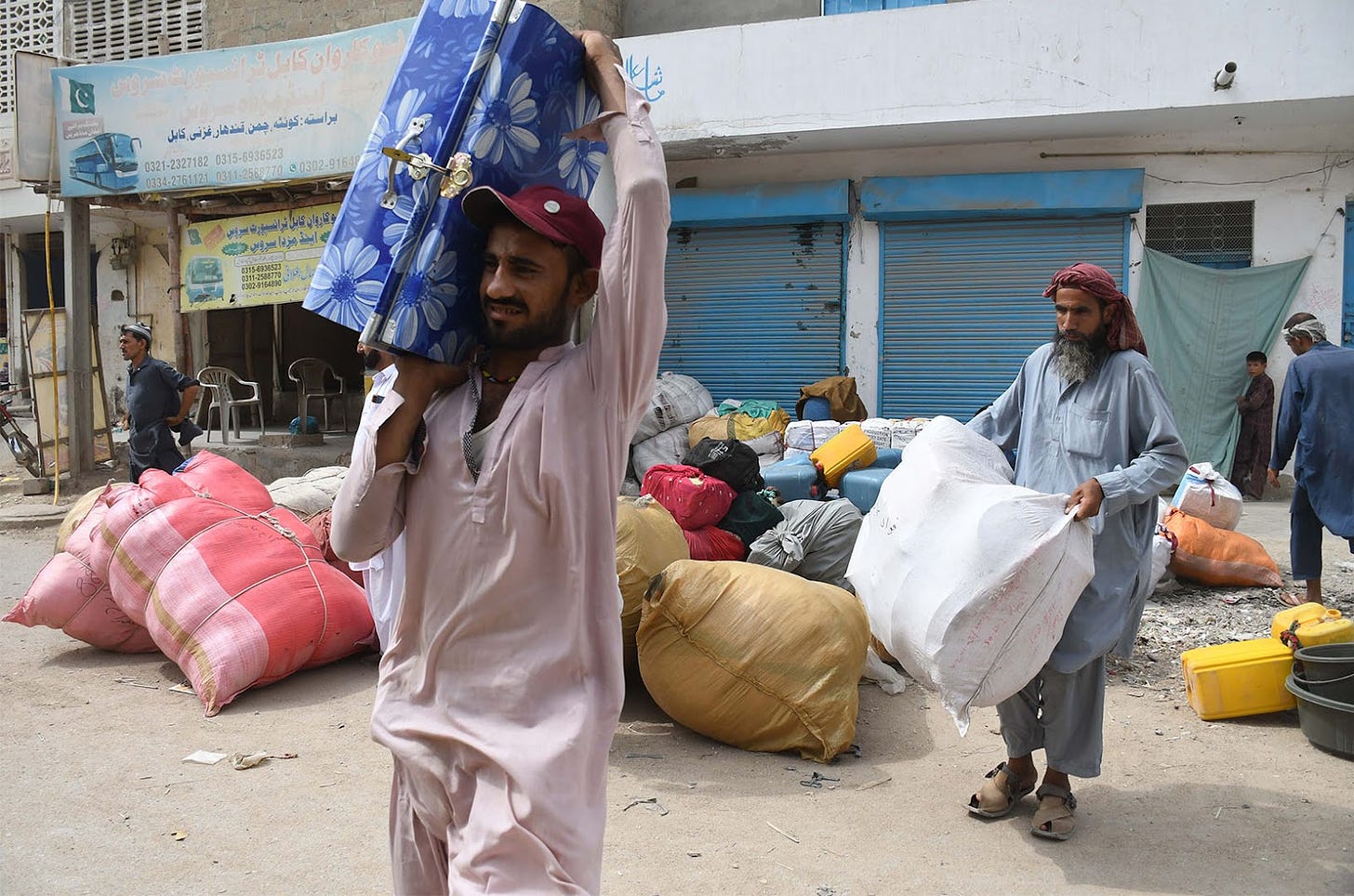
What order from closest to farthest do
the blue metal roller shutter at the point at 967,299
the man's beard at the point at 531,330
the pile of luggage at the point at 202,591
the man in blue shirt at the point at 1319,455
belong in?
1. the man's beard at the point at 531,330
2. the pile of luggage at the point at 202,591
3. the man in blue shirt at the point at 1319,455
4. the blue metal roller shutter at the point at 967,299

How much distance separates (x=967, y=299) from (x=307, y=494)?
6.71 meters

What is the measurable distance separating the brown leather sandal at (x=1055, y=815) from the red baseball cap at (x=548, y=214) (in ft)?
8.38

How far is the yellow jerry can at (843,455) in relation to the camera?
24.8ft

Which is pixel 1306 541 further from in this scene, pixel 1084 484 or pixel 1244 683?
pixel 1084 484

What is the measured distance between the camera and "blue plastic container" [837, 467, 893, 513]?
7137mm

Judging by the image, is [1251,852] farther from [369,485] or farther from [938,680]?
[369,485]

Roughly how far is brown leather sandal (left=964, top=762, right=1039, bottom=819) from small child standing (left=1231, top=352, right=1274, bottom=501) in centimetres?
724

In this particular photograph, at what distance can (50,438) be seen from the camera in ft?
37.3

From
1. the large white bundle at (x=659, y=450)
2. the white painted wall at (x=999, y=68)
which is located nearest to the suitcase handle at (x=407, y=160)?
the large white bundle at (x=659, y=450)

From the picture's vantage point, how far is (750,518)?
19.5 feet

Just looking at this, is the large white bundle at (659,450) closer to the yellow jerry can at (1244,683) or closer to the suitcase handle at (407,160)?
the yellow jerry can at (1244,683)

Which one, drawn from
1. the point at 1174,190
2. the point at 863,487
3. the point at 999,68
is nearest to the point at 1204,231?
the point at 1174,190

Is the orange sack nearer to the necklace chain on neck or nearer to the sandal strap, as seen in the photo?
the sandal strap

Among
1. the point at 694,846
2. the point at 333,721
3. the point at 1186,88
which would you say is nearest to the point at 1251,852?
the point at 694,846
